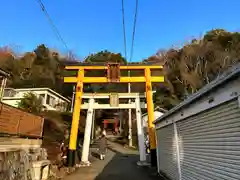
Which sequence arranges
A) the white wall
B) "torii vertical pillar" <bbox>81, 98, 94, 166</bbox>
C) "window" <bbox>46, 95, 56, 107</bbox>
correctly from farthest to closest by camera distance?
"window" <bbox>46, 95, 56, 107</bbox>, the white wall, "torii vertical pillar" <bbox>81, 98, 94, 166</bbox>

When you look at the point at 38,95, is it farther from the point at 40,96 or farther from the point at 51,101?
the point at 51,101

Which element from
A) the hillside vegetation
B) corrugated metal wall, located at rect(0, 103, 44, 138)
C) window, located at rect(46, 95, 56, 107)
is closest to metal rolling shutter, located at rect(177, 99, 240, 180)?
corrugated metal wall, located at rect(0, 103, 44, 138)

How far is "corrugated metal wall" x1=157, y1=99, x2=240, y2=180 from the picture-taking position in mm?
4121

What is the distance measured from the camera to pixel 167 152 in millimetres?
9672

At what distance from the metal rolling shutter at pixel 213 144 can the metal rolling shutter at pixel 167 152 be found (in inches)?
52.3

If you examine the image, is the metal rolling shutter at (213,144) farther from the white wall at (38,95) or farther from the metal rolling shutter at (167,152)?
the white wall at (38,95)

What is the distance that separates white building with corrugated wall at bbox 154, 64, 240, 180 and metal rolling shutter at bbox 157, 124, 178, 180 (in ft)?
0.23

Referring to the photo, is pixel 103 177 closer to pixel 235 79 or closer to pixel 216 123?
pixel 216 123

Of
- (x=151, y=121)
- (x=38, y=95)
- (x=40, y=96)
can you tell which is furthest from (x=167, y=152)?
(x=38, y=95)

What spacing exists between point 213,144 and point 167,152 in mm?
4901

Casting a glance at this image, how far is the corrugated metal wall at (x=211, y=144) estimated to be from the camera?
4.12m

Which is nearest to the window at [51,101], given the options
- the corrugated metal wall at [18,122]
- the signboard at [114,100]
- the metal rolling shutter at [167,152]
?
the signboard at [114,100]

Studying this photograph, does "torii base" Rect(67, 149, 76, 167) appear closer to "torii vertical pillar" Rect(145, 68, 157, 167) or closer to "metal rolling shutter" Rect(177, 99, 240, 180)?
"torii vertical pillar" Rect(145, 68, 157, 167)

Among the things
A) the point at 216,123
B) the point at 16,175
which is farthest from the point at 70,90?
the point at 216,123
